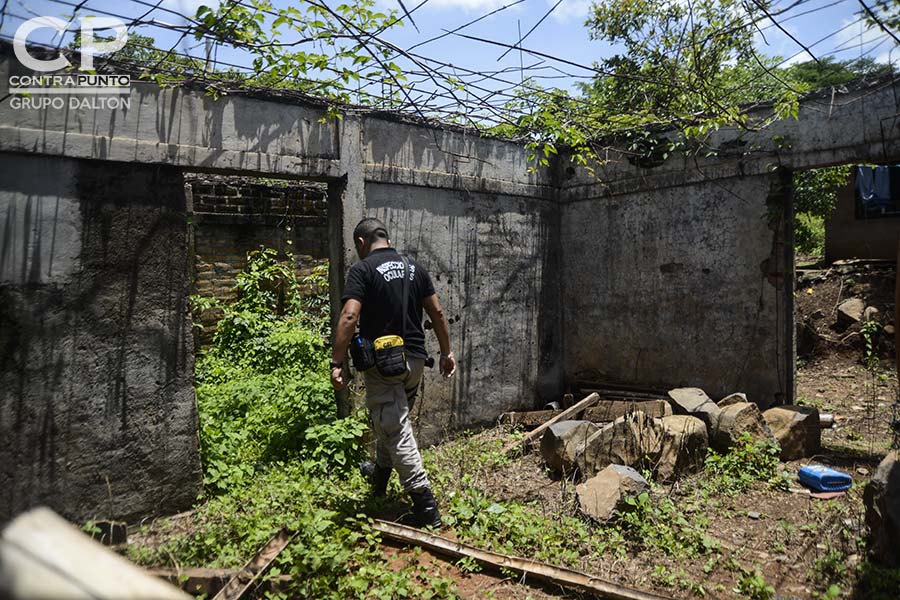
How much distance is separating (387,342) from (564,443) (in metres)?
1.96

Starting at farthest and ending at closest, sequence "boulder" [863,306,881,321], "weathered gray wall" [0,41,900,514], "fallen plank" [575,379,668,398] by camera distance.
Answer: "boulder" [863,306,881,321]
"fallen plank" [575,379,668,398]
"weathered gray wall" [0,41,900,514]

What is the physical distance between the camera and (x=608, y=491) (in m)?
4.00

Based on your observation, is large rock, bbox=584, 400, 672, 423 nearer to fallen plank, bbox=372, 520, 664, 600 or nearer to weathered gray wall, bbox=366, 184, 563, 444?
weathered gray wall, bbox=366, 184, 563, 444

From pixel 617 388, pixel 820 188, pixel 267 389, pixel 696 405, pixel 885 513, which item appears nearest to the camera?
pixel 885 513

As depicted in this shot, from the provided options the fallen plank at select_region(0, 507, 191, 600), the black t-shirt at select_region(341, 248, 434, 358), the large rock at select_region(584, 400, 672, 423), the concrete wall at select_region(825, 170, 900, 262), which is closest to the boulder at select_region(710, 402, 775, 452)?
the large rock at select_region(584, 400, 672, 423)

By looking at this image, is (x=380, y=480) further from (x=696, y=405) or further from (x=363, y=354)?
(x=696, y=405)

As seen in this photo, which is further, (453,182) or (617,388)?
(617,388)

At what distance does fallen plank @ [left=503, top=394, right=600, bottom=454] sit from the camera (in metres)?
5.49

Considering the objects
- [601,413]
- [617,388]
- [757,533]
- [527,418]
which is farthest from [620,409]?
[757,533]

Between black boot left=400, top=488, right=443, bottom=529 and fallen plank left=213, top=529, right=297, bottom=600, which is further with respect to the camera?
black boot left=400, top=488, right=443, bottom=529

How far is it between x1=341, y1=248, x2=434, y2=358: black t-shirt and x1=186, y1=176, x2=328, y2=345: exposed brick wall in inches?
177

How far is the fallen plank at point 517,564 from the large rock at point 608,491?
784 millimetres

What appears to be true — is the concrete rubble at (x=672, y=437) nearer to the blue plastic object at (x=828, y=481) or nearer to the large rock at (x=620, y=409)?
the large rock at (x=620, y=409)

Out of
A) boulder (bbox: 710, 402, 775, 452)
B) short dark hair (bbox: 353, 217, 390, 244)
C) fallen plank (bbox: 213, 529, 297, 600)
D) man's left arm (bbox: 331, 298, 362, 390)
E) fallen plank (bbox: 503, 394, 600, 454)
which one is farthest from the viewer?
fallen plank (bbox: 503, 394, 600, 454)
